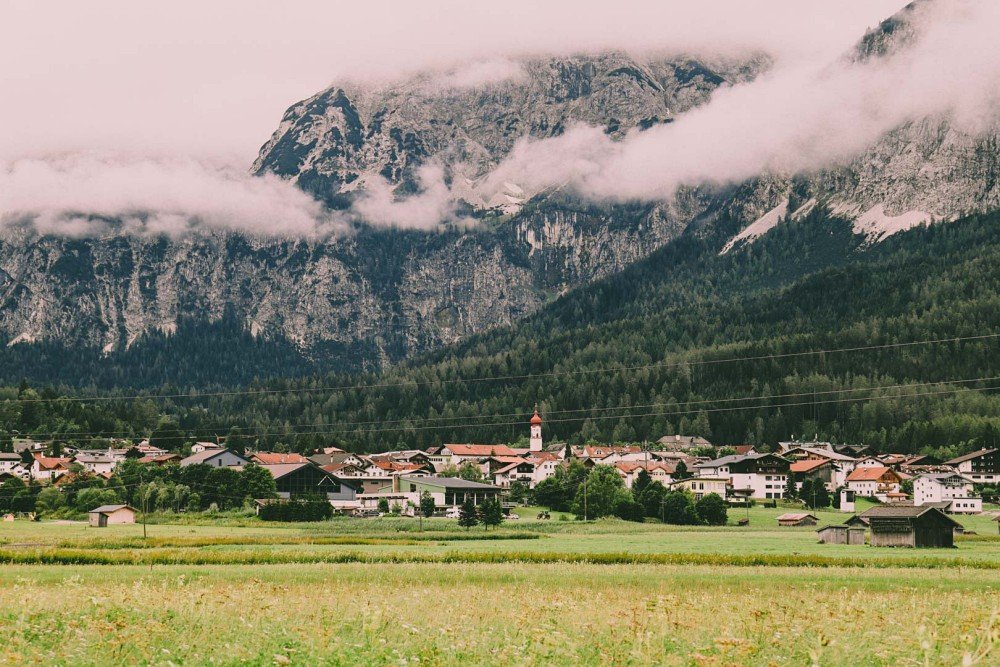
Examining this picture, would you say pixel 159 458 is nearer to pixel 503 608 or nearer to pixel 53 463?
pixel 53 463

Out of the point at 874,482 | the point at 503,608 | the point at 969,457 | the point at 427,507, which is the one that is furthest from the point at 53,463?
the point at 503,608

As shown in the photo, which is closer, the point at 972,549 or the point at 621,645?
the point at 621,645

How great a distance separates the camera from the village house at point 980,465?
18925 centimetres

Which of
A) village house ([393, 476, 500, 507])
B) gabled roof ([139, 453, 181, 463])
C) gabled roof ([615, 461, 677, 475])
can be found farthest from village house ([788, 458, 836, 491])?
gabled roof ([139, 453, 181, 463])

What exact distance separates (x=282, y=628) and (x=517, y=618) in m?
5.69

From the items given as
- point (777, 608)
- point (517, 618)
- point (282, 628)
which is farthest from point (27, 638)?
point (777, 608)

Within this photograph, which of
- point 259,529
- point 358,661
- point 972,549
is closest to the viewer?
point 358,661

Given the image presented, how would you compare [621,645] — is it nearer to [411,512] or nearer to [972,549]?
[972,549]

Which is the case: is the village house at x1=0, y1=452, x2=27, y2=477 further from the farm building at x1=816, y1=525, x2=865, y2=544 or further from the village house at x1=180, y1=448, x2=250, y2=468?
the farm building at x1=816, y1=525, x2=865, y2=544

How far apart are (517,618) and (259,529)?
85451 mm

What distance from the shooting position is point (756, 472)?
184 metres

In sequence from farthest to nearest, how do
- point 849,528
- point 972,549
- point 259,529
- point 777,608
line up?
point 259,529 → point 849,528 → point 972,549 → point 777,608

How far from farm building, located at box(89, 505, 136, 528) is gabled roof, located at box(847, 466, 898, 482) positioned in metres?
110

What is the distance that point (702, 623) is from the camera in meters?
25.3
